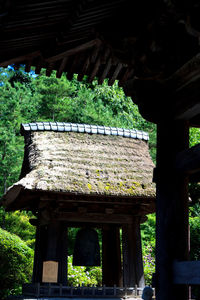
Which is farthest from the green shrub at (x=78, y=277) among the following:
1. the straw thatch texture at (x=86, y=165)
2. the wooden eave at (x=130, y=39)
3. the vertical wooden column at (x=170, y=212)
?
the wooden eave at (x=130, y=39)

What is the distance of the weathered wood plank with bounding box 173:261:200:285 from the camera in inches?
159

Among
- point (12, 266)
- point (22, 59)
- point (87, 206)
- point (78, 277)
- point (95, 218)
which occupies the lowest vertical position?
point (78, 277)

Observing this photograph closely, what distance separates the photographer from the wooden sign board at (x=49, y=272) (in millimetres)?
10164

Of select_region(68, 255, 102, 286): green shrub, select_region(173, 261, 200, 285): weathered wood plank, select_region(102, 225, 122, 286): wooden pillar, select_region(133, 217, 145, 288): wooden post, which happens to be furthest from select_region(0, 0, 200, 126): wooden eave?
select_region(68, 255, 102, 286): green shrub

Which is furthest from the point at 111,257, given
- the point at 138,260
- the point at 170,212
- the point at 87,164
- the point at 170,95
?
the point at 170,95

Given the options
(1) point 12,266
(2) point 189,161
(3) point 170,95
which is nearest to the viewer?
(2) point 189,161

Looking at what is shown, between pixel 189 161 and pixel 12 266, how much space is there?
35.4 feet

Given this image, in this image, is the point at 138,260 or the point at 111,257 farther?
the point at 111,257

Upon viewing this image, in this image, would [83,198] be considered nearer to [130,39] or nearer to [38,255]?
[38,255]

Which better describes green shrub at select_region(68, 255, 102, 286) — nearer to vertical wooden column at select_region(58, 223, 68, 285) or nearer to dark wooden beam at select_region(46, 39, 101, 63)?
vertical wooden column at select_region(58, 223, 68, 285)

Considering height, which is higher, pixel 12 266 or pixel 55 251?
pixel 55 251

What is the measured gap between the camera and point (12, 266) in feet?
45.8

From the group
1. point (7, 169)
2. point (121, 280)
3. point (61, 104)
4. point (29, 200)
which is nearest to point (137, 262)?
point (121, 280)

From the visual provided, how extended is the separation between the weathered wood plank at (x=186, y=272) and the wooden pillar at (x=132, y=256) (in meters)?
6.80
